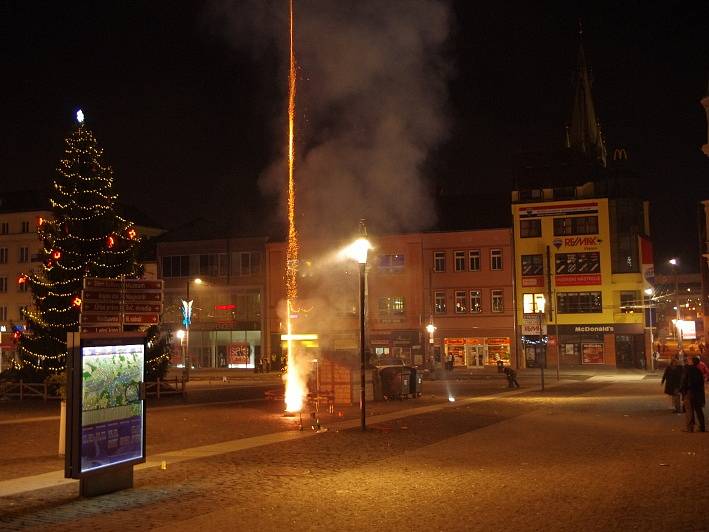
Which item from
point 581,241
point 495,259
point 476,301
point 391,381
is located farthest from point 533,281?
point 391,381

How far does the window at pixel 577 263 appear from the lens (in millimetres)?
55094

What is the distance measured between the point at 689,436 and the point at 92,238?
2151 centimetres

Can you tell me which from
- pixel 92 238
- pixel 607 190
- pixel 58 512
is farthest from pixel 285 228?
pixel 58 512

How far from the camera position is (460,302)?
5694cm

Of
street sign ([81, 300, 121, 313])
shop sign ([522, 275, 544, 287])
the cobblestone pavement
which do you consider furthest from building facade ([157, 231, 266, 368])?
street sign ([81, 300, 121, 313])

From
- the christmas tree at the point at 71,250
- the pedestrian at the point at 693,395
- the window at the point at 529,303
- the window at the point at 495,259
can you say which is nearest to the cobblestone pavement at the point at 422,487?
the pedestrian at the point at 693,395

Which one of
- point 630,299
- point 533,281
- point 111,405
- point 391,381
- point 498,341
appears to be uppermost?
point 533,281

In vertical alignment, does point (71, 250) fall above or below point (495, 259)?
below

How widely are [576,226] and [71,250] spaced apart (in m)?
38.6

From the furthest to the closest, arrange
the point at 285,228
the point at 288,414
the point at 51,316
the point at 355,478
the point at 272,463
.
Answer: the point at 285,228 < the point at 51,316 < the point at 288,414 < the point at 272,463 < the point at 355,478

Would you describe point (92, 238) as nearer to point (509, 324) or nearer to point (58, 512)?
point (58, 512)

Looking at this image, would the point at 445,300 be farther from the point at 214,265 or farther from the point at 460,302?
the point at 214,265

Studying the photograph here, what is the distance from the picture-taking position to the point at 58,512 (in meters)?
9.33

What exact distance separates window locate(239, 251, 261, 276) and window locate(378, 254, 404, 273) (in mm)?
10075
